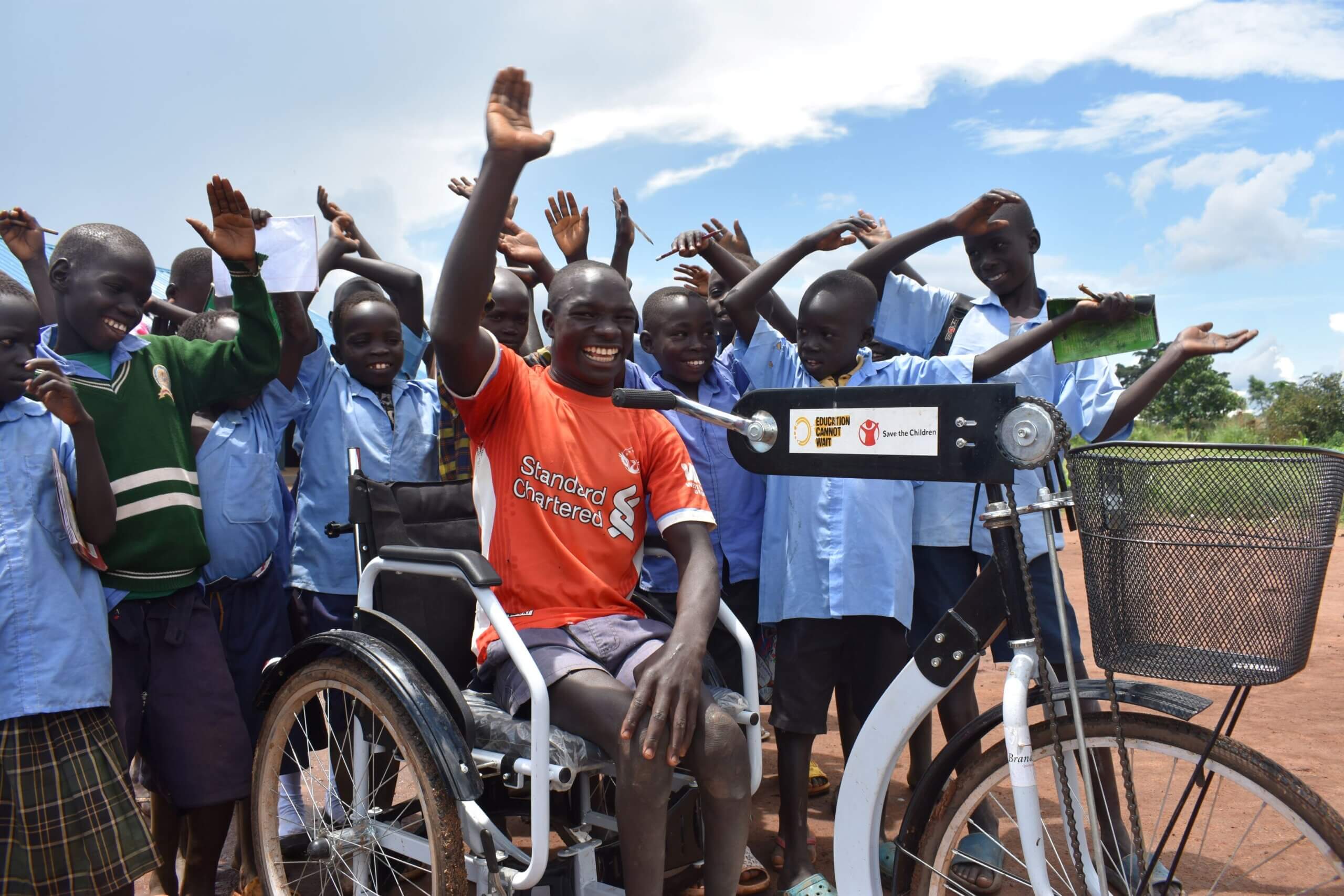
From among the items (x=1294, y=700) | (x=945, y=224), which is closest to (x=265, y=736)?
(x=945, y=224)

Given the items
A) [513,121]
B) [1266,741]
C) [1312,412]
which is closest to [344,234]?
[513,121]

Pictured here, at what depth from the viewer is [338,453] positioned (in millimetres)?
3342

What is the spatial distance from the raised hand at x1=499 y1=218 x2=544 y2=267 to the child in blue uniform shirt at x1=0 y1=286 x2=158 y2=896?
139cm

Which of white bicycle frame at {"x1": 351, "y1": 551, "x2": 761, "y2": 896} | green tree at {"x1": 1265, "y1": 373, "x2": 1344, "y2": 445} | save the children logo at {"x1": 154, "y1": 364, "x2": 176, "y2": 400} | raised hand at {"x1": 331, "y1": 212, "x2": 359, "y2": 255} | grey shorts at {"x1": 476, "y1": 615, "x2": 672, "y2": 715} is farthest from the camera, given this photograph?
green tree at {"x1": 1265, "y1": 373, "x2": 1344, "y2": 445}

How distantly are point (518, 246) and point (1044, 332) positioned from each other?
68.4 inches

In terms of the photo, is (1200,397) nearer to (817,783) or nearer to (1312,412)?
(1312,412)

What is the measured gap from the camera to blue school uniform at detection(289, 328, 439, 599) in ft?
10.7

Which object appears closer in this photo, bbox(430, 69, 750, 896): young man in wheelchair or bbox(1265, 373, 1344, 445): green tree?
bbox(430, 69, 750, 896): young man in wheelchair

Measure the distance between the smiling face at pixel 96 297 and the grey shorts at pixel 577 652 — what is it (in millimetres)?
1380

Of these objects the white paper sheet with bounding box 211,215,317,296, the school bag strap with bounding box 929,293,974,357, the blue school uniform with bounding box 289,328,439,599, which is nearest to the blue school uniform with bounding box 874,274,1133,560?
the school bag strap with bounding box 929,293,974,357

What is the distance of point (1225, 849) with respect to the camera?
322 centimetres

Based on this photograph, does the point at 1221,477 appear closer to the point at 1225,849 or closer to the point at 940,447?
the point at 940,447

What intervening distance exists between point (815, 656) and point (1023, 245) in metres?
1.58

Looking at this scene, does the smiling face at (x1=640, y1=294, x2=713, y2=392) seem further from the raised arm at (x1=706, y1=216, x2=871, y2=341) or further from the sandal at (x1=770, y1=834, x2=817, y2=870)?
the sandal at (x1=770, y1=834, x2=817, y2=870)
